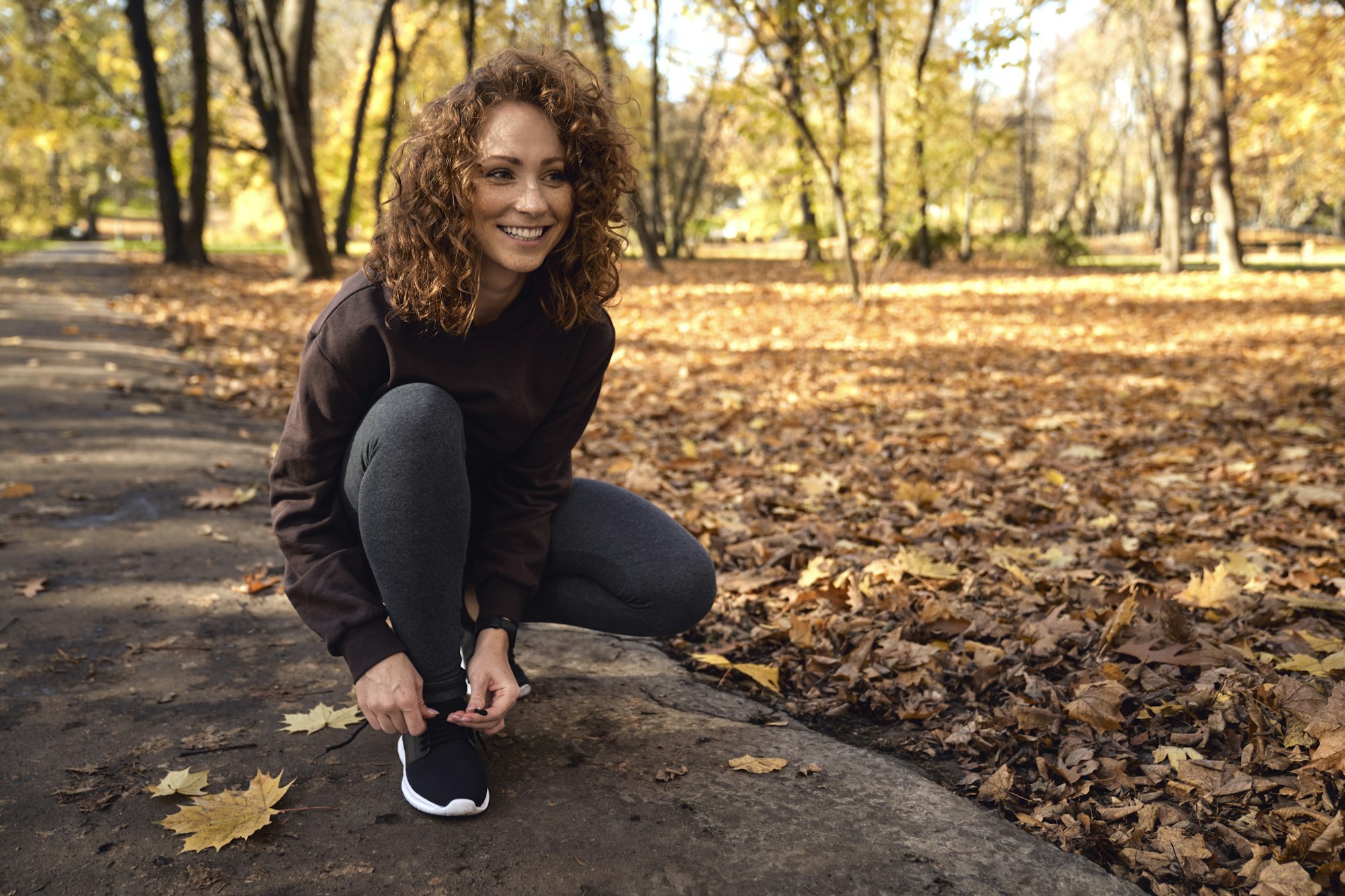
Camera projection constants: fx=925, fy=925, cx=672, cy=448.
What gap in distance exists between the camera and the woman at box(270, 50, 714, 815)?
1718 millimetres

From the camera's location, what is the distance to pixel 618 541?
2047mm

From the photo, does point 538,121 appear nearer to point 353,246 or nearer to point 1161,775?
point 1161,775

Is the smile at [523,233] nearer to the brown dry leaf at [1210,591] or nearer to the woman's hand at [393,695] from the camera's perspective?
the woman's hand at [393,695]

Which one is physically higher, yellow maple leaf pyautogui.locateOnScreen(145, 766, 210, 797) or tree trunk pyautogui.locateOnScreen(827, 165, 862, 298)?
tree trunk pyautogui.locateOnScreen(827, 165, 862, 298)

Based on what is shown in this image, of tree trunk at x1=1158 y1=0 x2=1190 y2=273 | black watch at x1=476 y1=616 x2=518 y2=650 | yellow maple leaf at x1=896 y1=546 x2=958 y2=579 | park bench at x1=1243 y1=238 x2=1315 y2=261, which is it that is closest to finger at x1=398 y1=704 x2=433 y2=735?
black watch at x1=476 y1=616 x2=518 y2=650

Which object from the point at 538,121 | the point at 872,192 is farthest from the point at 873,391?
the point at 872,192

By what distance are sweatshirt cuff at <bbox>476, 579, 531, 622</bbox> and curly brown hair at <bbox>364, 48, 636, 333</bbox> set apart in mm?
543

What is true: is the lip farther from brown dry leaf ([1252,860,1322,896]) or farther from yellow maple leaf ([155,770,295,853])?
brown dry leaf ([1252,860,1322,896])

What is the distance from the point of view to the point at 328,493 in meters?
1.85

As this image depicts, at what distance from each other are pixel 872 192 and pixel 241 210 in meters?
26.4

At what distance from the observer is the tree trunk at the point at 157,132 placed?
15.5 metres

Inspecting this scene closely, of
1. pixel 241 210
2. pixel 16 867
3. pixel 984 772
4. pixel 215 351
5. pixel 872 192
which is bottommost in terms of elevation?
pixel 984 772

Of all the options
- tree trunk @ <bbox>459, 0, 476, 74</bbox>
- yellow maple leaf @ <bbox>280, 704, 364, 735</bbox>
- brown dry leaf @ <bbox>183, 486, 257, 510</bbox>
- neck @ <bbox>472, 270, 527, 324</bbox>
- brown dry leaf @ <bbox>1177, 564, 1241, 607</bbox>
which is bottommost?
yellow maple leaf @ <bbox>280, 704, 364, 735</bbox>

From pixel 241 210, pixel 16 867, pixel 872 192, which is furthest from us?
pixel 241 210
